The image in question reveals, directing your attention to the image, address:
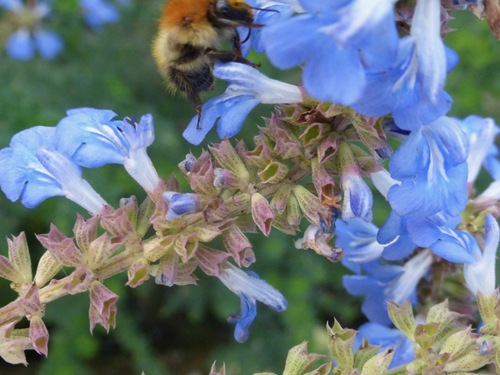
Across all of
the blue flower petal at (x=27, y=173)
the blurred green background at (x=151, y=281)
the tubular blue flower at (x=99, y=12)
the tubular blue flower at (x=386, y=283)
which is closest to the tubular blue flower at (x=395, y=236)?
the tubular blue flower at (x=386, y=283)

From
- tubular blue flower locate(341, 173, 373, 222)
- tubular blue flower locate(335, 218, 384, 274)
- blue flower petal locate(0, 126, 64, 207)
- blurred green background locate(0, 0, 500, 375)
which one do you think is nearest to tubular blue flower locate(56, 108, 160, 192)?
blue flower petal locate(0, 126, 64, 207)

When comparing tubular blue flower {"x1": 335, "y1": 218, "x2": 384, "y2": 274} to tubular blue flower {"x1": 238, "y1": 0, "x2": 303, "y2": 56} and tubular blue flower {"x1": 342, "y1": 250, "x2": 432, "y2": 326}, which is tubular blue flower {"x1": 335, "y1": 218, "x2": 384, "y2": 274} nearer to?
tubular blue flower {"x1": 342, "y1": 250, "x2": 432, "y2": 326}

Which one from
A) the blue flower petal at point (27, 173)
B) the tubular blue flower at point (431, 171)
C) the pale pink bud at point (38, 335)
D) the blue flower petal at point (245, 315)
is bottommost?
the blue flower petal at point (245, 315)

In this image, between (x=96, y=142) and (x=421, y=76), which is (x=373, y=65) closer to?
(x=421, y=76)

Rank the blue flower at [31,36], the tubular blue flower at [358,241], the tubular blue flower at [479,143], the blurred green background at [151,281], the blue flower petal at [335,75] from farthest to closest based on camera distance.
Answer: the blue flower at [31,36] → the blurred green background at [151,281] → the tubular blue flower at [479,143] → the tubular blue flower at [358,241] → the blue flower petal at [335,75]

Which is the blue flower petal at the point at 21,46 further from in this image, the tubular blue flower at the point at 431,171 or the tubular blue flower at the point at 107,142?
the tubular blue flower at the point at 431,171

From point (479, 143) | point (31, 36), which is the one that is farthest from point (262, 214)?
point (31, 36)

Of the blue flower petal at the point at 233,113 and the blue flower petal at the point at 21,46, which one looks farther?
the blue flower petal at the point at 21,46
